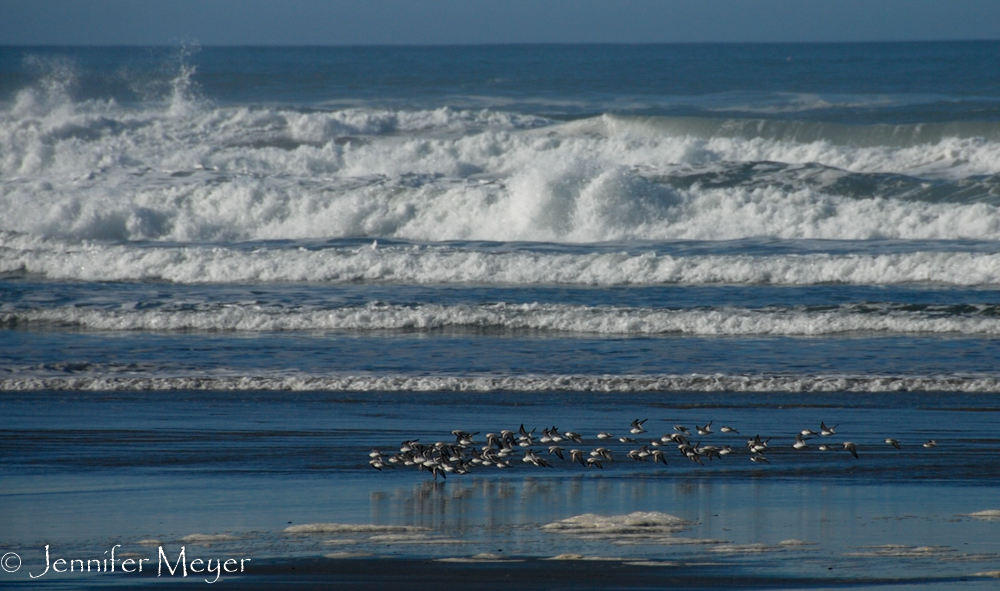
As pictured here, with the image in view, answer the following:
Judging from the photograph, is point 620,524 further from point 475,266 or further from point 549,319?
point 475,266

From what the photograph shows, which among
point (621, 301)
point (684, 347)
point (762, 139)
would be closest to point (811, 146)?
point (762, 139)

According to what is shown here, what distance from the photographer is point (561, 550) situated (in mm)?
4957

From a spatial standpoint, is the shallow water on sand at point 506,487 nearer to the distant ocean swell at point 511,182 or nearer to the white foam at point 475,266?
the white foam at point 475,266

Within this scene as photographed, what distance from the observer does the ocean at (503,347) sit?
5258 millimetres

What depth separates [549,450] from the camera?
685 cm

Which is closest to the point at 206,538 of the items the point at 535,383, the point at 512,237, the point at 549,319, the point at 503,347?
the point at 535,383

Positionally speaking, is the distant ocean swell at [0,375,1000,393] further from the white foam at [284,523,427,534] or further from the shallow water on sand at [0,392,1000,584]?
the white foam at [284,523,427,534]

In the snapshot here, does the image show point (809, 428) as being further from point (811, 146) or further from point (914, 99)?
point (914, 99)

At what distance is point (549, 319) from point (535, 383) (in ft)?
8.21

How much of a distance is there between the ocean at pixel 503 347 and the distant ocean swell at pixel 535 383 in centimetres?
4

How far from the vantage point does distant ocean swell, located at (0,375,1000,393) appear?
28.5ft

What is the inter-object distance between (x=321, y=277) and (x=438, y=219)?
14.8 feet

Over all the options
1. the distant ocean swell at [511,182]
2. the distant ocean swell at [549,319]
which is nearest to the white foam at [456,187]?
the distant ocean swell at [511,182]

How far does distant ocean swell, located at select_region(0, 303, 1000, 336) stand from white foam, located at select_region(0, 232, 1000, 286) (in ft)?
6.53
